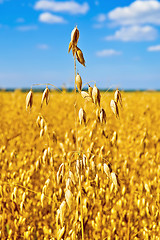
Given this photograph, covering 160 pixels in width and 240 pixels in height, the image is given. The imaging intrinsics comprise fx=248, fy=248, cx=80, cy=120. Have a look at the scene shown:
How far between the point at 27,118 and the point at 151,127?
2.29 meters

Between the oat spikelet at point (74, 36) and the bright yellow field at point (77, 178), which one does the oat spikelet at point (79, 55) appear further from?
the bright yellow field at point (77, 178)

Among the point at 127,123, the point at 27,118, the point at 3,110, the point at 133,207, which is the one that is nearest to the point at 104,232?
the point at 133,207

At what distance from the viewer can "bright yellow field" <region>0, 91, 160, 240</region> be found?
1.61 metres

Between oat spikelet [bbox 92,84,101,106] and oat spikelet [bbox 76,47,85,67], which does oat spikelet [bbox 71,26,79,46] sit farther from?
oat spikelet [bbox 92,84,101,106]

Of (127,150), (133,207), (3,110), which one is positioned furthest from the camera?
(3,110)

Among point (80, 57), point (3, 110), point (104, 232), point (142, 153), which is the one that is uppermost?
point (80, 57)

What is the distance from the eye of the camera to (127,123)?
14.8ft

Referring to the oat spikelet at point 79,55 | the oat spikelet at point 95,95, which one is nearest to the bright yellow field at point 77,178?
the oat spikelet at point 95,95

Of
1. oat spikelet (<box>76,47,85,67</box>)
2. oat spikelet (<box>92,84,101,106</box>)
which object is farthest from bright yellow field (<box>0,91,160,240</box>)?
oat spikelet (<box>76,47,85,67</box>)

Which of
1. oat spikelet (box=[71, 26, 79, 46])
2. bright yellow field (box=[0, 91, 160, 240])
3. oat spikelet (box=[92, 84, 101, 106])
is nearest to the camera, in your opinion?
oat spikelet (box=[71, 26, 79, 46])

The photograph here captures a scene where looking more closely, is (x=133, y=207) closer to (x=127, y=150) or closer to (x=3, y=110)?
(x=127, y=150)

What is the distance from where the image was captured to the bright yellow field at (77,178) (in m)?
1.61

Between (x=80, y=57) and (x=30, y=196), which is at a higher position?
(x=80, y=57)

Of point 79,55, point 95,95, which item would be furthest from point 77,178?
point 79,55
